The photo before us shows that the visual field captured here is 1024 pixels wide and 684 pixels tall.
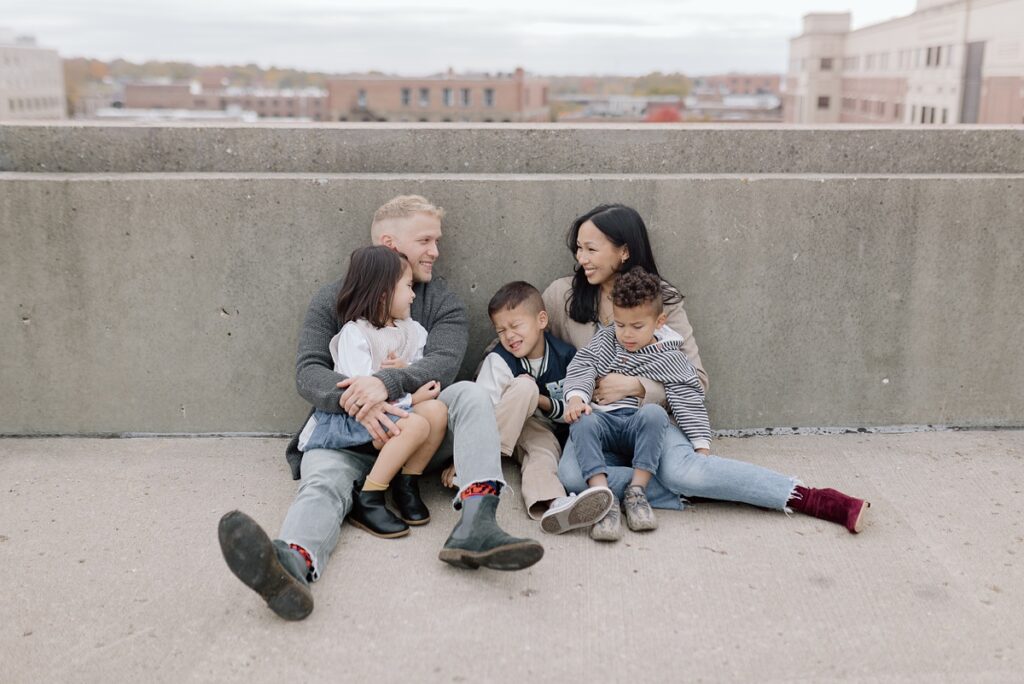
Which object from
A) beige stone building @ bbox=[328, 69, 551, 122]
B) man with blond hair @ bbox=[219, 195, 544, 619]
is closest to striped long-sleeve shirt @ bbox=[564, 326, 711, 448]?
man with blond hair @ bbox=[219, 195, 544, 619]

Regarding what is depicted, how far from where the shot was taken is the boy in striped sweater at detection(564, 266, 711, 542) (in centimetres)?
341

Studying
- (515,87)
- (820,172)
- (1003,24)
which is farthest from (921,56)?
(820,172)

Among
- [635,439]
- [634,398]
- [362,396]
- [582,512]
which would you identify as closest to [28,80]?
[362,396]

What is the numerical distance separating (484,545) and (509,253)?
1544 mm

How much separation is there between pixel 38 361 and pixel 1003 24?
222 ft

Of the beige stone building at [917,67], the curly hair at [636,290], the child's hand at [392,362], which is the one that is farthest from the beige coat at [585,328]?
the beige stone building at [917,67]

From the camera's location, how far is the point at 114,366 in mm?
4102

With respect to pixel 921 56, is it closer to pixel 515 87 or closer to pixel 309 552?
pixel 515 87

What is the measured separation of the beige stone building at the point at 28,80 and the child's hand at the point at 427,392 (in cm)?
8809

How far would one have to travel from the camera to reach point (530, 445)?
12.1ft

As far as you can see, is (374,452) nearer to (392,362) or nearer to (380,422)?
(380,422)

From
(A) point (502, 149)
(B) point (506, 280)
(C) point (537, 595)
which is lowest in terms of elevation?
(C) point (537, 595)

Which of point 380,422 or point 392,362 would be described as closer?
point 380,422

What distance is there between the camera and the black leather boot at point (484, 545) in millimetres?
2803
